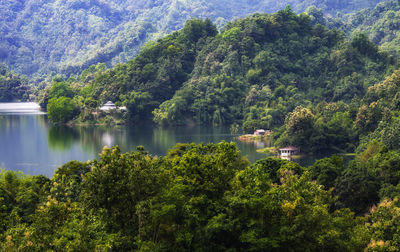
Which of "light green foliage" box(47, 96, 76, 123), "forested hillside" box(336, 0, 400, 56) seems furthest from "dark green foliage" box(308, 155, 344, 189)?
"forested hillside" box(336, 0, 400, 56)

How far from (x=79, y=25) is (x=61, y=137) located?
13057 cm

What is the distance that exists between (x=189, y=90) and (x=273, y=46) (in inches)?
712

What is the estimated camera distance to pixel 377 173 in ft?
97.4

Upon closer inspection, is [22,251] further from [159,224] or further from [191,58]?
[191,58]

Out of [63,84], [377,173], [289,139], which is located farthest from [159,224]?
[63,84]

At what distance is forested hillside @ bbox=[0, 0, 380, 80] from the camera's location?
162125mm

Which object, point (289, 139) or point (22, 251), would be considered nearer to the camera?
point (22, 251)

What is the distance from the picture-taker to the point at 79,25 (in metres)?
182

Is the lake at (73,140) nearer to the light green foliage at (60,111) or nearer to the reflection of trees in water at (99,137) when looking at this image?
the reflection of trees in water at (99,137)

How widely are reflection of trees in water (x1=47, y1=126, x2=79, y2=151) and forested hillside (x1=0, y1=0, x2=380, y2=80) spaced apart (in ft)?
291

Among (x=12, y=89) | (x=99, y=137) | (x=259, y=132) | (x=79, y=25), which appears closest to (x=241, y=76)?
(x=259, y=132)

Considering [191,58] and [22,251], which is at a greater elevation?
[191,58]

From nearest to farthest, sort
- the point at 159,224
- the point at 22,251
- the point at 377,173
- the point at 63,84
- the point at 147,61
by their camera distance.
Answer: the point at 22,251
the point at 159,224
the point at 377,173
the point at 147,61
the point at 63,84

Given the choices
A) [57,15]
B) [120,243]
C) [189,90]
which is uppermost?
[57,15]
